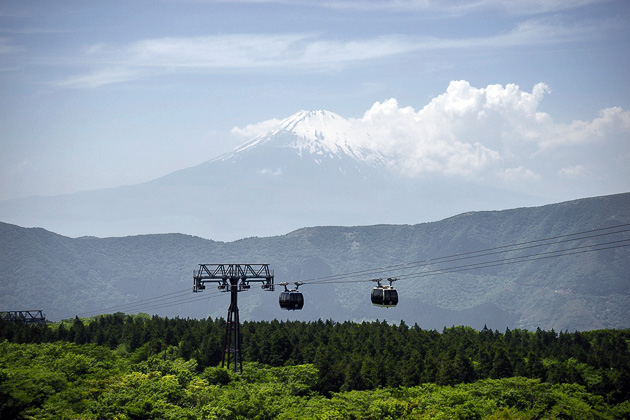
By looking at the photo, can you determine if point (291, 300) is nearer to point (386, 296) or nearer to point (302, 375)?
point (386, 296)

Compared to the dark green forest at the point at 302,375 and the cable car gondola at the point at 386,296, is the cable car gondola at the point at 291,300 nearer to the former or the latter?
the dark green forest at the point at 302,375

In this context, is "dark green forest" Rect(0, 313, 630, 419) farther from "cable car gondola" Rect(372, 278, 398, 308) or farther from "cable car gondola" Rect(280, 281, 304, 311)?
"cable car gondola" Rect(372, 278, 398, 308)

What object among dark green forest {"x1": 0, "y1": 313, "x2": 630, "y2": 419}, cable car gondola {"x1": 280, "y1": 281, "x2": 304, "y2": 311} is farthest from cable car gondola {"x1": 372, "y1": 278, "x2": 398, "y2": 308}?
dark green forest {"x1": 0, "y1": 313, "x2": 630, "y2": 419}

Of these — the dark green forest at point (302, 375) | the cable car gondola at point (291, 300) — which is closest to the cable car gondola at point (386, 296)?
the cable car gondola at point (291, 300)

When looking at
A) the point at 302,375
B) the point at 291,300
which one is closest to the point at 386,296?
the point at 291,300

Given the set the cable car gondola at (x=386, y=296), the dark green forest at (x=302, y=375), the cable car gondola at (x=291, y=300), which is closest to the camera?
the cable car gondola at (x=386, y=296)

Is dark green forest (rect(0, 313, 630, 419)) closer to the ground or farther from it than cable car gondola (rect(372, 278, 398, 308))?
closer to the ground

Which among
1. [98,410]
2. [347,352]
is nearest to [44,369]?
[98,410]

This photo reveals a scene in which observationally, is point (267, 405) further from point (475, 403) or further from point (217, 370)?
point (475, 403)
